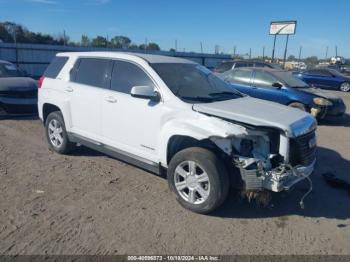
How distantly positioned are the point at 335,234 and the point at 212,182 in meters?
1.51

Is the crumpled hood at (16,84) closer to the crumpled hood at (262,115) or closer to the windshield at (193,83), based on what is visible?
the windshield at (193,83)

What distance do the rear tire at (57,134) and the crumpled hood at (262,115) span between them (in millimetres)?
2864

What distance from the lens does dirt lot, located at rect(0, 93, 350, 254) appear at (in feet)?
11.3

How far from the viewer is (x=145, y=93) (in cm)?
442

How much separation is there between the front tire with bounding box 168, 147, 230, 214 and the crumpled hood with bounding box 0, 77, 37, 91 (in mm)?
6499

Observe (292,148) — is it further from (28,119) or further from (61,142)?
(28,119)

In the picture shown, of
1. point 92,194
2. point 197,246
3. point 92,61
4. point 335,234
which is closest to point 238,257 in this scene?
point 197,246

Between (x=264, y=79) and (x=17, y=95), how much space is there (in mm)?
7222

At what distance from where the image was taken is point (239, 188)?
4.02m

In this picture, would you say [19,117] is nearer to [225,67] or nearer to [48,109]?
[48,109]

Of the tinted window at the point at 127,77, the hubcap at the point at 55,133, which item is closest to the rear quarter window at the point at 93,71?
the tinted window at the point at 127,77

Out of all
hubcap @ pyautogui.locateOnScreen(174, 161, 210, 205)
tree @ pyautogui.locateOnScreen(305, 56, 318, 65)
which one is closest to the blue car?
hubcap @ pyautogui.locateOnScreen(174, 161, 210, 205)

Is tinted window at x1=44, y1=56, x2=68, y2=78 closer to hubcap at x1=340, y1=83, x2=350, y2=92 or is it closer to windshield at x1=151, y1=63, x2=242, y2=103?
windshield at x1=151, y1=63, x2=242, y2=103

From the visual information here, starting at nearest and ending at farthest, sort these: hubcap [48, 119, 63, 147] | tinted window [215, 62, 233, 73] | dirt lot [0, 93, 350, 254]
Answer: dirt lot [0, 93, 350, 254], hubcap [48, 119, 63, 147], tinted window [215, 62, 233, 73]
